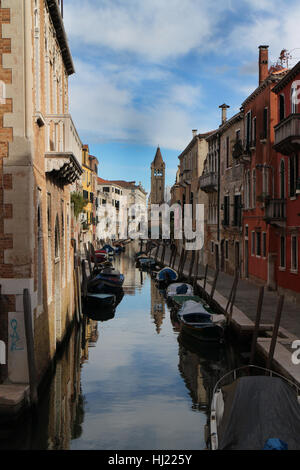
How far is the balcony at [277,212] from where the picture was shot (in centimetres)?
2050

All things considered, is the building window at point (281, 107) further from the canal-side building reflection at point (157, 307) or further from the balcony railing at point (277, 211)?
the canal-side building reflection at point (157, 307)

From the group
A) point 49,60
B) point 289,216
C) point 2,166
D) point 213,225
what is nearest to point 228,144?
point 213,225

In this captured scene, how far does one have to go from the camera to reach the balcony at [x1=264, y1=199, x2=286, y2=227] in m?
20.5

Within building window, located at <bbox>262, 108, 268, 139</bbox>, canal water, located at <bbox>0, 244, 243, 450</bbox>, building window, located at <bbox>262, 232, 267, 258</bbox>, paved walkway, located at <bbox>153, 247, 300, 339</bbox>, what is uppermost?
building window, located at <bbox>262, 108, 268, 139</bbox>

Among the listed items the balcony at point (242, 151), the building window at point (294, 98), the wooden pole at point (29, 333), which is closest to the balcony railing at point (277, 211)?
the building window at point (294, 98)

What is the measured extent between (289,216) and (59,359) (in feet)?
Result: 35.5

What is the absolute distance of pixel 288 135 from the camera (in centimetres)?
1777

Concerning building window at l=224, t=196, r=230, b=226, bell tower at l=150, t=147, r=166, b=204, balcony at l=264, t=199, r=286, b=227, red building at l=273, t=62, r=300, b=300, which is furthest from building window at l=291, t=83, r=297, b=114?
bell tower at l=150, t=147, r=166, b=204

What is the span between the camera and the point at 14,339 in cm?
971

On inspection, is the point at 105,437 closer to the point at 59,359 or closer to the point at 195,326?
the point at 59,359

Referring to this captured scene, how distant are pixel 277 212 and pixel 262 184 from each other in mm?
3792

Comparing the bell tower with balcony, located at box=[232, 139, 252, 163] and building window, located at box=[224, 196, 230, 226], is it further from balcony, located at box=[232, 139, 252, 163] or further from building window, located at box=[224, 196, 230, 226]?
balcony, located at box=[232, 139, 252, 163]

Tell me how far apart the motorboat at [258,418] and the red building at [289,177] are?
11031 millimetres

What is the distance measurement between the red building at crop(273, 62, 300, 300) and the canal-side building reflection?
5.49 meters
